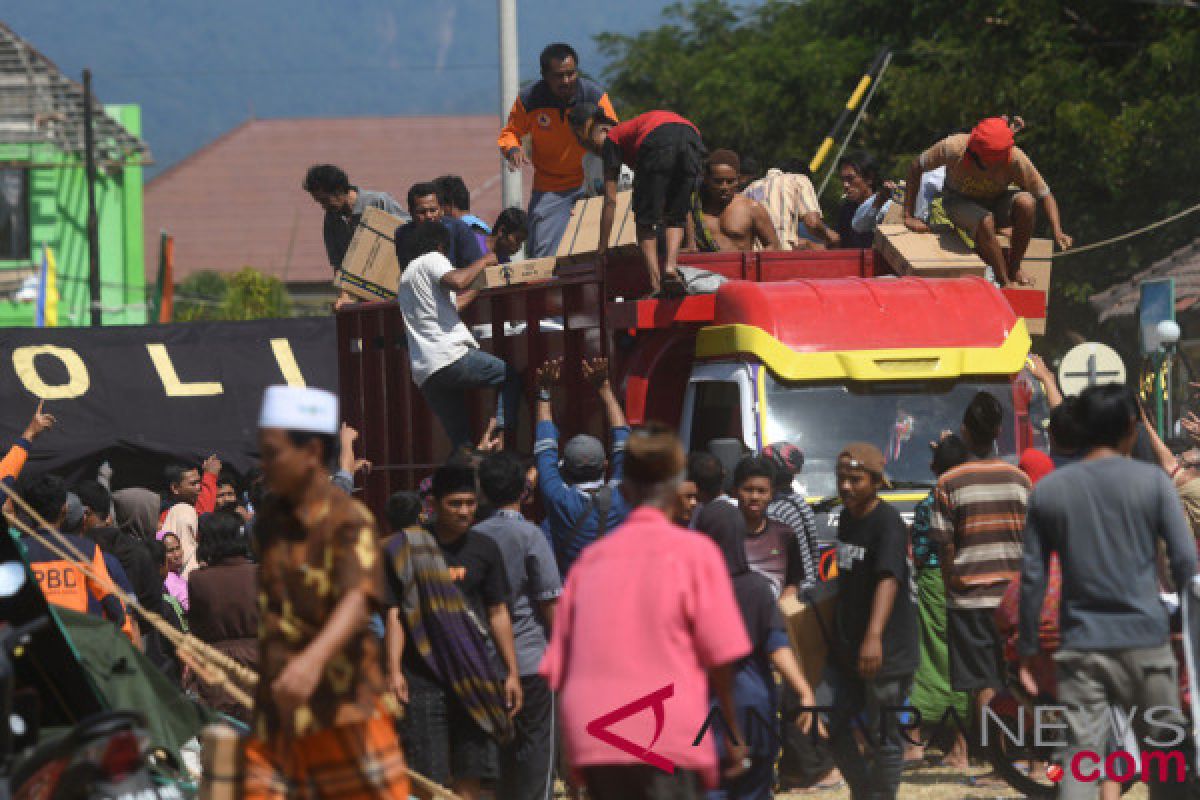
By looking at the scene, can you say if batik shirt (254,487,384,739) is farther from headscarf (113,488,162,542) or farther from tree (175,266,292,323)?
tree (175,266,292,323)

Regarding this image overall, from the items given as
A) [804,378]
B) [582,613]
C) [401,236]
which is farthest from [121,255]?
[582,613]

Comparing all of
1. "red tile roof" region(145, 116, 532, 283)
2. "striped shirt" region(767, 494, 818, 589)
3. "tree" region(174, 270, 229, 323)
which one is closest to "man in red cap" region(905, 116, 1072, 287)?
"striped shirt" region(767, 494, 818, 589)

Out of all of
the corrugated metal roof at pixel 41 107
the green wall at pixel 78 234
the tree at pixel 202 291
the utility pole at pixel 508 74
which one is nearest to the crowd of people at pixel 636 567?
the utility pole at pixel 508 74

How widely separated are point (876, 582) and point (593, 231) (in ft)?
13.0

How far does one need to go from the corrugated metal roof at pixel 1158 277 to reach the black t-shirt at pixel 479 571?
1732 cm

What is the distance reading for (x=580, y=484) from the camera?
10.6 metres

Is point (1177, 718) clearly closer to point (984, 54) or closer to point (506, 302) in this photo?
point (506, 302)

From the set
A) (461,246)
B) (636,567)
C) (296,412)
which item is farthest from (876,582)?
(461,246)

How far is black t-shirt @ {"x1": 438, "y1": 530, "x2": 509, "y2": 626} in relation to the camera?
29.4 ft

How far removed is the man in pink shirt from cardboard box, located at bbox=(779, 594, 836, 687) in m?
2.99

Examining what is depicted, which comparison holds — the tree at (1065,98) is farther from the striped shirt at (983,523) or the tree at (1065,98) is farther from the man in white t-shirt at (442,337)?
the striped shirt at (983,523)

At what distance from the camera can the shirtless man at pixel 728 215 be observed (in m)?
12.9

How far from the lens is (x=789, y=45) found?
47.3 meters

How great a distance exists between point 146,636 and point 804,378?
4061 millimetres
